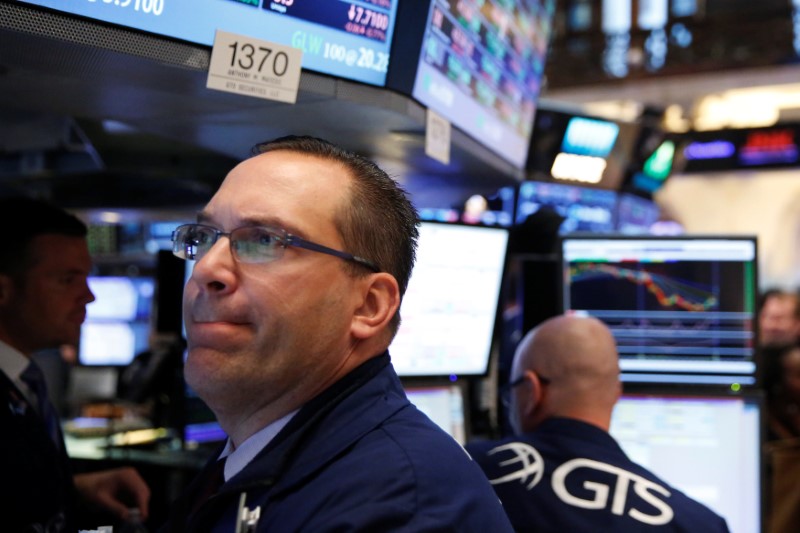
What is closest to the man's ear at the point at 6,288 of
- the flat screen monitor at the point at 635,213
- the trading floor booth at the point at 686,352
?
the trading floor booth at the point at 686,352

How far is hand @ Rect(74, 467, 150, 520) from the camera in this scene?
90.4 inches

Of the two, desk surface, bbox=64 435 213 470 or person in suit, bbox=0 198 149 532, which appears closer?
person in suit, bbox=0 198 149 532

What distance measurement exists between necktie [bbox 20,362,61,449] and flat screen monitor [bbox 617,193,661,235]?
3506 mm

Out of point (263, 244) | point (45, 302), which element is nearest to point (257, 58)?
point (263, 244)

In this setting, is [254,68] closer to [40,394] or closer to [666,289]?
[40,394]

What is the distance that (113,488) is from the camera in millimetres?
2336

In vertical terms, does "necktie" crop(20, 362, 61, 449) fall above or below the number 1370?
below

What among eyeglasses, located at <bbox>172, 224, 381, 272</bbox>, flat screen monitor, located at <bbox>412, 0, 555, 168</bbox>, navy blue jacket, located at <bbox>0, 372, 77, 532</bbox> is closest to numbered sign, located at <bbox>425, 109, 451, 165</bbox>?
flat screen monitor, located at <bbox>412, 0, 555, 168</bbox>

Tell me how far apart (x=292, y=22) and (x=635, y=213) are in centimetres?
408

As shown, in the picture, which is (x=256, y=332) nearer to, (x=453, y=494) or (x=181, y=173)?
(x=453, y=494)

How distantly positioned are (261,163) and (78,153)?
1.73 m

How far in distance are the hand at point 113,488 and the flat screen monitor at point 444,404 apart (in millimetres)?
712

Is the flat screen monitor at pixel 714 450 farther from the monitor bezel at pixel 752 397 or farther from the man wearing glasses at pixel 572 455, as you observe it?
the man wearing glasses at pixel 572 455

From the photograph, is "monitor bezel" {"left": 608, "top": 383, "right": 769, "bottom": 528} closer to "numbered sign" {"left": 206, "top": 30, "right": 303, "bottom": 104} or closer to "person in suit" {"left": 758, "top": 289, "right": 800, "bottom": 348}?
"numbered sign" {"left": 206, "top": 30, "right": 303, "bottom": 104}
